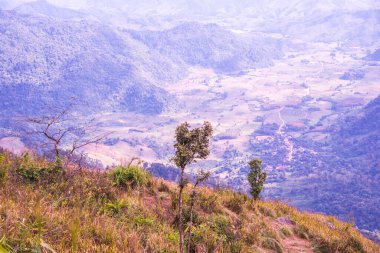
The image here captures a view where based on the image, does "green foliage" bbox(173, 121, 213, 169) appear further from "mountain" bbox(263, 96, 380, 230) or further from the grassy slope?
"mountain" bbox(263, 96, 380, 230)

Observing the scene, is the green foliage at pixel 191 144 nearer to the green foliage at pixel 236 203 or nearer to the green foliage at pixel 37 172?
the green foliage at pixel 37 172

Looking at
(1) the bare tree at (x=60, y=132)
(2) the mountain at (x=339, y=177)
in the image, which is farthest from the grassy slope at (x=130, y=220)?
(2) the mountain at (x=339, y=177)

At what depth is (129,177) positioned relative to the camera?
10352 mm

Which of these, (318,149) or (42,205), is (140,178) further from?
(318,149)

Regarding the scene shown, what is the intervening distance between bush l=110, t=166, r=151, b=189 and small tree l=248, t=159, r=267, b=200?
155 inches

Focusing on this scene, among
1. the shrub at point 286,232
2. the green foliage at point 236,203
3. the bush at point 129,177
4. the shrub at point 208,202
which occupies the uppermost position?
the bush at point 129,177

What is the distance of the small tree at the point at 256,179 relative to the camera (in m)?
13.2

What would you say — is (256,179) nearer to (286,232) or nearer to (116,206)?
(286,232)

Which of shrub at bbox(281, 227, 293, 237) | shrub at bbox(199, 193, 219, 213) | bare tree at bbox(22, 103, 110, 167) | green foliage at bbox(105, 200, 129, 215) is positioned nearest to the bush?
bare tree at bbox(22, 103, 110, 167)

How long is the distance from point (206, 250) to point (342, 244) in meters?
5.32

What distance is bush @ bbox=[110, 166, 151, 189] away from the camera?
10037 millimetres

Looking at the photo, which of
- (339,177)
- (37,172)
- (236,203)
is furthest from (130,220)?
(339,177)

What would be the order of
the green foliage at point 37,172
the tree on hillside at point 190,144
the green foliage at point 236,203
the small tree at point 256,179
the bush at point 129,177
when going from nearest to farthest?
the tree on hillside at point 190,144 → the green foliage at point 37,172 → the bush at point 129,177 → the green foliage at point 236,203 → the small tree at point 256,179

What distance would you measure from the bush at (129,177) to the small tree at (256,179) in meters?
3.94
